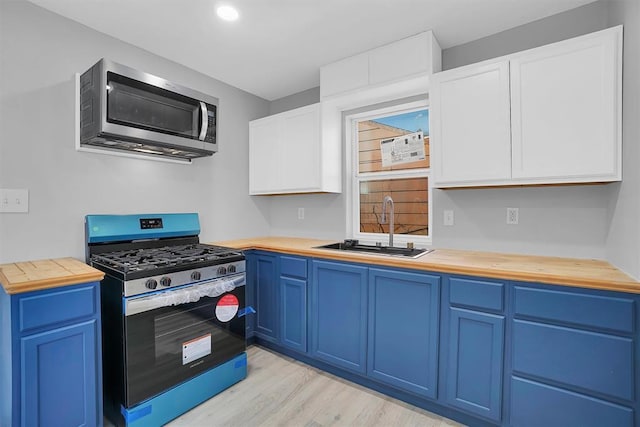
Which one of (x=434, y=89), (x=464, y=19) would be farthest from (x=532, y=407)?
(x=464, y=19)

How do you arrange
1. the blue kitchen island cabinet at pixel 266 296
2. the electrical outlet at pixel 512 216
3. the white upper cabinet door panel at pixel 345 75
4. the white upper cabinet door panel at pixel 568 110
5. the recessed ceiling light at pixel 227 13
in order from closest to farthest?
1. the white upper cabinet door panel at pixel 568 110
2. the recessed ceiling light at pixel 227 13
3. the electrical outlet at pixel 512 216
4. the white upper cabinet door panel at pixel 345 75
5. the blue kitchen island cabinet at pixel 266 296

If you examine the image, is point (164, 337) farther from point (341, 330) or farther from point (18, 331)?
point (341, 330)

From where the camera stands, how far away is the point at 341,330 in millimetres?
2225

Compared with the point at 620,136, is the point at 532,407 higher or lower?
lower

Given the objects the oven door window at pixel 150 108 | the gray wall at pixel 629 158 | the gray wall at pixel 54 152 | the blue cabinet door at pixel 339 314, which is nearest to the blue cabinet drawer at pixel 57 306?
the gray wall at pixel 54 152

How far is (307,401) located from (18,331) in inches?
62.7

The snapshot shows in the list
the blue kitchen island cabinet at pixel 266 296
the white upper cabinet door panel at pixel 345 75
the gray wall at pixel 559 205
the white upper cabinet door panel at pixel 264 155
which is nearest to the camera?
the gray wall at pixel 559 205

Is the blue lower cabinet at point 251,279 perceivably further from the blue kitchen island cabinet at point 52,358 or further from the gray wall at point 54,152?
the blue kitchen island cabinet at point 52,358

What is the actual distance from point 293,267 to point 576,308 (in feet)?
5.78

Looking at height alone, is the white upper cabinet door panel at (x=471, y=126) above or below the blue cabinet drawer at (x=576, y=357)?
above

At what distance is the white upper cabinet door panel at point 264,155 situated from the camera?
10.1 ft

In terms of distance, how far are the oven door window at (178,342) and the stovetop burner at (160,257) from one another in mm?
252

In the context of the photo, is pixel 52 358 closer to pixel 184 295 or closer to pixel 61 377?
pixel 61 377

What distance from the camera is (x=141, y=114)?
205 cm
